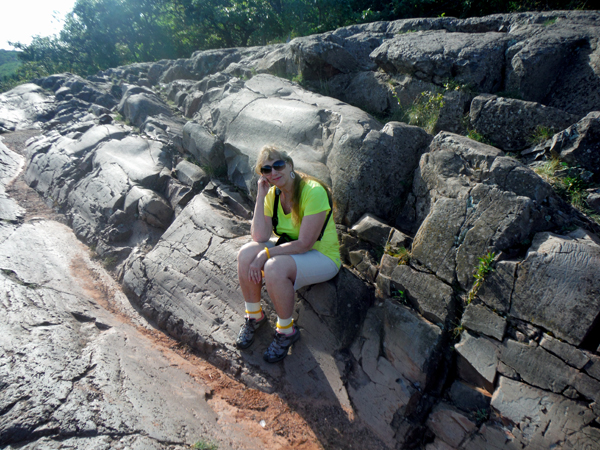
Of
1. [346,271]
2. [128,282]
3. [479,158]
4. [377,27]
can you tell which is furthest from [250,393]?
[377,27]

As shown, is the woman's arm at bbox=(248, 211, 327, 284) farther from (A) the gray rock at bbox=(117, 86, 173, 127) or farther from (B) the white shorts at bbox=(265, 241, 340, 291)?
(A) the gray rock at bbox=(117, 86, 173, 127)

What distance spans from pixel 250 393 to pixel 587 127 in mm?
4231

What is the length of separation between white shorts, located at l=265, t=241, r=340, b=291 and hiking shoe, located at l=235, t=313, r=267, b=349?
644mm

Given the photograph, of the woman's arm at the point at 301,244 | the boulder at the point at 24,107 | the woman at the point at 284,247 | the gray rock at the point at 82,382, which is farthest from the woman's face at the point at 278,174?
the boulder at the point at 24,107

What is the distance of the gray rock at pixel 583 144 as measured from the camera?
138 inches

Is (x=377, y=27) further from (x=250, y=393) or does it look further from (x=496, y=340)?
(x=250, y=393)

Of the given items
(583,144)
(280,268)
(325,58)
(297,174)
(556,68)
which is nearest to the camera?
(280,268)

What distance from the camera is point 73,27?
25328 millimetres

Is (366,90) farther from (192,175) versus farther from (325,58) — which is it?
(192,175)

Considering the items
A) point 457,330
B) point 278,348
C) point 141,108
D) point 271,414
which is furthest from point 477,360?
point 141,108

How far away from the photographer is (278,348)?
11.1 ft

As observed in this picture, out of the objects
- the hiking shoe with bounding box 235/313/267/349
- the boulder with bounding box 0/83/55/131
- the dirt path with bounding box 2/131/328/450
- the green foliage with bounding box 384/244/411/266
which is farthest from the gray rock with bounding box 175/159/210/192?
the boulder with bounding box 0/83/55/131

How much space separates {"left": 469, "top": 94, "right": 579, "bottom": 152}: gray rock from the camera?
4047mm

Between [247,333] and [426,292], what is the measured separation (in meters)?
1.79
